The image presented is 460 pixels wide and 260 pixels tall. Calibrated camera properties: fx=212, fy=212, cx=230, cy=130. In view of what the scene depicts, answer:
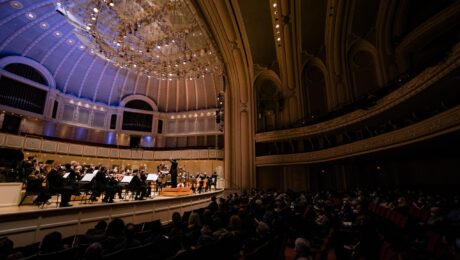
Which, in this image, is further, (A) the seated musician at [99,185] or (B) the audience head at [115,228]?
(A) the seated musician at [99,185]

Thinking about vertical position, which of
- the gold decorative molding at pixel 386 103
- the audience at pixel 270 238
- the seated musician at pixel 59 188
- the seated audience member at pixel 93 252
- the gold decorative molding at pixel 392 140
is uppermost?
the gold decorative molding at pixel 386 103

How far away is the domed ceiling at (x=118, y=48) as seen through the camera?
11.1 meters

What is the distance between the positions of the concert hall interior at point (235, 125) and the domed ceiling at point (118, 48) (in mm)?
129

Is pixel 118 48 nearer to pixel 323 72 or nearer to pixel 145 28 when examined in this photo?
pixel 145 28

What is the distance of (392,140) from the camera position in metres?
9.34

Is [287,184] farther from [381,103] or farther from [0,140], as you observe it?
[0,140]

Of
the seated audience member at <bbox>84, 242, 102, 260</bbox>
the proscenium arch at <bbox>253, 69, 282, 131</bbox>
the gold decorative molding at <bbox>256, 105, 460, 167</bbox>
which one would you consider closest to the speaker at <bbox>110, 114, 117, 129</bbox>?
the proscenium arch at <bbox>253, 69, 282, 131</bbox>

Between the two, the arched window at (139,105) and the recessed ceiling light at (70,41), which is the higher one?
the recessed ceiling light at (70,41)

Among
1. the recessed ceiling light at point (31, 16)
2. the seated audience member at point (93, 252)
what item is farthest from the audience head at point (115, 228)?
the recessed ceiling light at point (31, 16)

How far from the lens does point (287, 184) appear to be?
733 inches

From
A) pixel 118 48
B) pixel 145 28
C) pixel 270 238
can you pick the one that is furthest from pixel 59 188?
pixel 145 28

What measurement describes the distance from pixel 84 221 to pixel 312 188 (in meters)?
17.0

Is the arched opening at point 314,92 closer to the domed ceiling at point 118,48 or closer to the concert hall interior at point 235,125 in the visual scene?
the concert hall interior at point 235,125

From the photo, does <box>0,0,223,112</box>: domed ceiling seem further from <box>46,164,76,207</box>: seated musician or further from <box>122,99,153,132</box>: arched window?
<box>46,164,76,207</box>: seated musician
